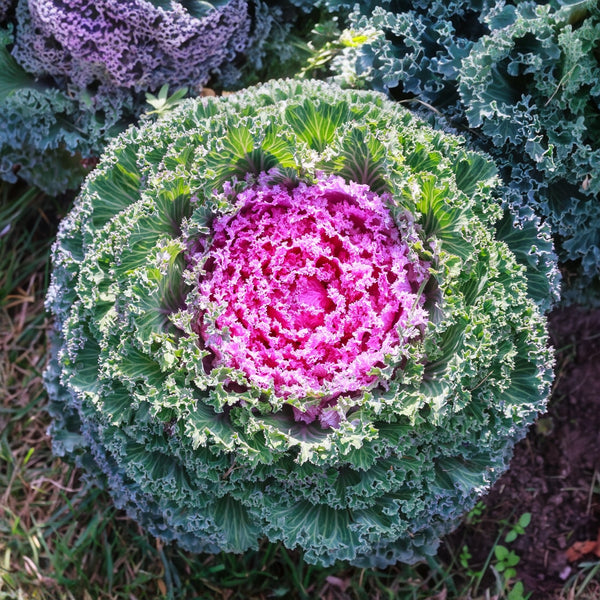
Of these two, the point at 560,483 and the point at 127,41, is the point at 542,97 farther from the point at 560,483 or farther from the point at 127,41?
the point at 560,483

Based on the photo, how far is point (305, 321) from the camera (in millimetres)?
2387

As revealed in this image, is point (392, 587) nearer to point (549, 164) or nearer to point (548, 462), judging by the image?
point (548, 462)

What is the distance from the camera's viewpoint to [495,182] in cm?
248

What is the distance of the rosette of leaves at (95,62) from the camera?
2922 millimetres

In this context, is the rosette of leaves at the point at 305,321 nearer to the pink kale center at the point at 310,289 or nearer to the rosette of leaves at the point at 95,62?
the pink kale center at the point at 310,289

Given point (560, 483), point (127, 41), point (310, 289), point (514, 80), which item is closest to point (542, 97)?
point (514, 80)

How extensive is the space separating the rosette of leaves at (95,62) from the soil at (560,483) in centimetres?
195

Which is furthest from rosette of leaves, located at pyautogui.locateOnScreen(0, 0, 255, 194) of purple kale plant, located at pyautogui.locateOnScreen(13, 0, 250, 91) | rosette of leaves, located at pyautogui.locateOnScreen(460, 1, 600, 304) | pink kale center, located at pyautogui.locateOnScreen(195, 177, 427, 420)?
rosette of leaves, located at pyautogui.locateOnScreen(460, 1, 600, 304)

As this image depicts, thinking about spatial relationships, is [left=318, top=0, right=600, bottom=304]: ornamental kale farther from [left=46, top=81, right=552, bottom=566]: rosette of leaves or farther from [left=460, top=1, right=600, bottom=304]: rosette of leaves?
[left=46, top=81, right=552, bottom=566]: rosette of leaves

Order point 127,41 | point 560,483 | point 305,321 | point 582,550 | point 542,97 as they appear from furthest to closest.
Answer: point 560,483, point 582,550, point 127,41, point 542,97, point 305,321

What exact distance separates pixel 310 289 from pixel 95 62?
4.54 feet

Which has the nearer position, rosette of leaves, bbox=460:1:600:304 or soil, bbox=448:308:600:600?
rosette of leaves, bbox=460:1:600:304

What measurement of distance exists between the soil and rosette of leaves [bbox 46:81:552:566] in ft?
2.98

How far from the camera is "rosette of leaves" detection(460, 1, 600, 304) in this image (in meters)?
2.58
